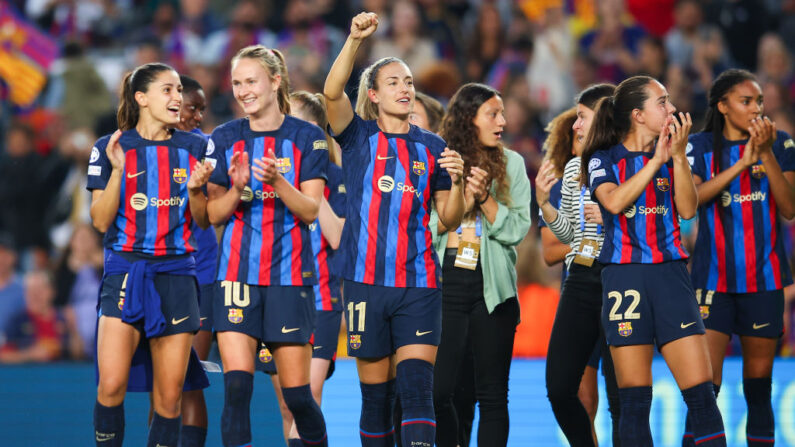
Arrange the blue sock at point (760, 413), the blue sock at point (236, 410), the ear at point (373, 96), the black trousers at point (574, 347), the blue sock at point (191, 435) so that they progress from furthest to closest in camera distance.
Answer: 1. the blue sock at point (760, 413)
2. the blue sock at point (191, 435)
3. the black trousers at point (574, 347)
4. the ear at point (373, 96)
5. the blue sock at point (236, 410)

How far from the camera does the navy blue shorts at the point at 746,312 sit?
6.36 m

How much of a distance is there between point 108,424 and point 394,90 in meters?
2.31

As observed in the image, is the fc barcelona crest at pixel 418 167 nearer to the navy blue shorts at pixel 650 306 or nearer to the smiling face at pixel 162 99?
the navy blue shorts at pixel 650 306

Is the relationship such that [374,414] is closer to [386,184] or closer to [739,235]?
[386,184]

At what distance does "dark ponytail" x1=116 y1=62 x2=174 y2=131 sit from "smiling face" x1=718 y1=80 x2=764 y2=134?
335 cm

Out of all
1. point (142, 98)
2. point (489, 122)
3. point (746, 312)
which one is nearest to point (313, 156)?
point (142, 98)

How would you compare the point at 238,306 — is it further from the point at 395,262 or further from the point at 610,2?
the point at 610,2

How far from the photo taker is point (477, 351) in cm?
625

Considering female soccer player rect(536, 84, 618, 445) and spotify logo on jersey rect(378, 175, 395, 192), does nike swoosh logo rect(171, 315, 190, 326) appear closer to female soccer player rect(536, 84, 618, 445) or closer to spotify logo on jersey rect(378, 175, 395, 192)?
spotify logo on jersey rect(378, 175, 395, 192)

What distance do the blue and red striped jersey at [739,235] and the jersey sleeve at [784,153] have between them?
0.75 feet

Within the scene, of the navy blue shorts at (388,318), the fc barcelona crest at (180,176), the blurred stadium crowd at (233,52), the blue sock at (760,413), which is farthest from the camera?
the blurred stadium crowd at (233,52)

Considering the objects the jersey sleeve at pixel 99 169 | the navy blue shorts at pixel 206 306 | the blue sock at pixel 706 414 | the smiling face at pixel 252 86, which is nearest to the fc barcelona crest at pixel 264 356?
the navy blue shorts at pixel 206 306

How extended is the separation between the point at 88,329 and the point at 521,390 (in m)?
4.68

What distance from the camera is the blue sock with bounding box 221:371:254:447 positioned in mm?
5246
